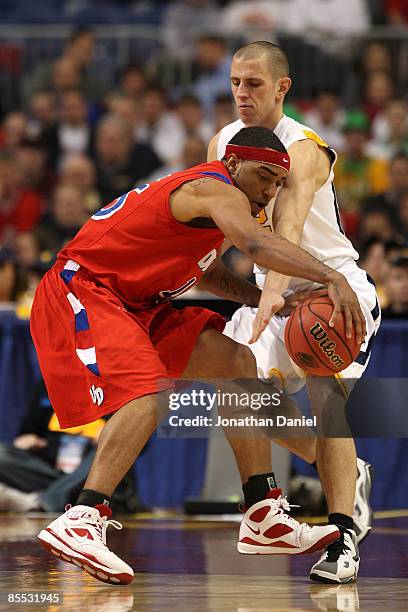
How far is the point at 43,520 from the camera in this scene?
7051mm

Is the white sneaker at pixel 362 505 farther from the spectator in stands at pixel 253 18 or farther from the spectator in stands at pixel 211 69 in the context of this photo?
the spectator in stands at pixel 253 18

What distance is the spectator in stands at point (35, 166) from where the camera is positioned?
12000mm

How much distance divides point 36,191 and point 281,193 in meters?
7.23

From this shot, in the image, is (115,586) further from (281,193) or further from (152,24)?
(152,24)

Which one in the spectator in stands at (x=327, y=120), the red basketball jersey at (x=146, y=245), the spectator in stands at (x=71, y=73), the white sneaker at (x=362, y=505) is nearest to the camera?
the red basketball jersey at (x=146, y=245)

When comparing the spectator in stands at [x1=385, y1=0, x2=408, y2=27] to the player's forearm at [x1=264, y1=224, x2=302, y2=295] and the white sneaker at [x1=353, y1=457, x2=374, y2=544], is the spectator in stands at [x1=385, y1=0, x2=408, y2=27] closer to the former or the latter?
the white sneaker at [x1=353, y1=457, x2=374, y2=544]

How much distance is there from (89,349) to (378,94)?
8.30 metres

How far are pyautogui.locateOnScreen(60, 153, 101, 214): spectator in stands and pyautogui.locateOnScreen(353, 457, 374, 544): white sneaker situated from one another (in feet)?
17.7

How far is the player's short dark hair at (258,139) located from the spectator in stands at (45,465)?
3081 mm

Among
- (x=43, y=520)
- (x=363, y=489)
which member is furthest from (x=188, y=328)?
Result: (x=43, y=520)

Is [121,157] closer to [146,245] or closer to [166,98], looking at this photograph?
[166,98]

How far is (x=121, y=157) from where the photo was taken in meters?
11.9

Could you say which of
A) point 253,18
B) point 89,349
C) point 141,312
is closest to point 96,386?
point 89,349

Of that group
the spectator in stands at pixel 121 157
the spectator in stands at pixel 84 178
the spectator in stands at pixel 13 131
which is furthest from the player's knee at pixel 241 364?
the spectator in stands at pixel 13 131
